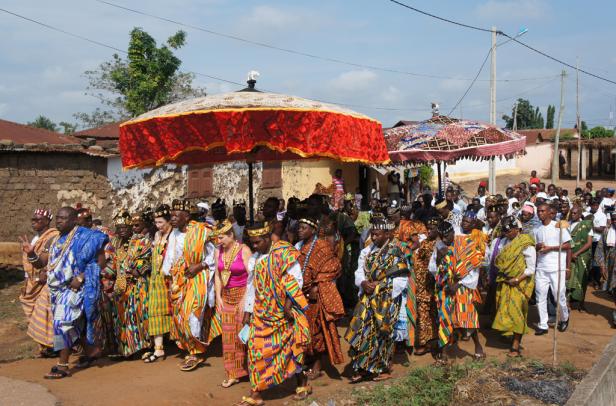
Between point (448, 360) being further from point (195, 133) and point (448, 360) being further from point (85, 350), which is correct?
point (85, 350)

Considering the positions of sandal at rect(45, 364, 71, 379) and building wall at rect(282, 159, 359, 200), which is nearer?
sandal at rect(45, 364, 71, 379)

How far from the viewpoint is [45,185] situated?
1284 centimetres

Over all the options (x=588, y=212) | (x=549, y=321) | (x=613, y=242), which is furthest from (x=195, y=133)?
(x=588, y=212)

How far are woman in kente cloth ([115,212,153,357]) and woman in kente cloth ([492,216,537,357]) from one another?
4.11m

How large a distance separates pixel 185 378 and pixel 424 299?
2.88 meters

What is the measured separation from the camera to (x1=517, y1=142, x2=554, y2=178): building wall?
126ft

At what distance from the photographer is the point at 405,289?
5988 millimetres

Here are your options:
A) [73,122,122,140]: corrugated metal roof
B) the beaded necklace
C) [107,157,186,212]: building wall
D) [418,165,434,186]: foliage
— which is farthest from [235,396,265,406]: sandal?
[418,165,434,186]: foliage

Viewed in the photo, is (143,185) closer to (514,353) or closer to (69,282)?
(69,282)

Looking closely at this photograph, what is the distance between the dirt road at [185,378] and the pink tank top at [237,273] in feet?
3.42

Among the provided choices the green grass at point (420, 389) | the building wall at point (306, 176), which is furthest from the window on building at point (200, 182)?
the green grass at point (420, 389)

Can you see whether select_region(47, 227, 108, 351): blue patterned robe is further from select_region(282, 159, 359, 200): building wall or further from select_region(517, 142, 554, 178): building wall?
select_region(517, 142, 554, 178): building wall

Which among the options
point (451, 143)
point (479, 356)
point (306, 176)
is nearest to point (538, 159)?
point (306, 176)

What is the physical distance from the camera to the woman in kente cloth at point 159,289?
6.52 metres
